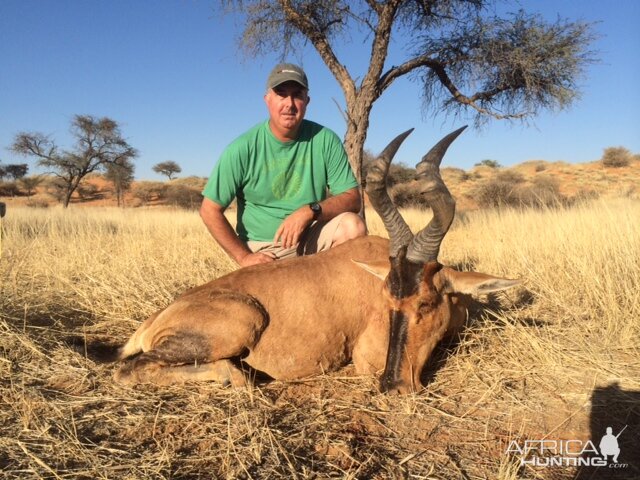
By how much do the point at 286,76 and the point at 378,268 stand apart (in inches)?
95.9

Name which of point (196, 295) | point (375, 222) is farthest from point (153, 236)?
point (196, 295)

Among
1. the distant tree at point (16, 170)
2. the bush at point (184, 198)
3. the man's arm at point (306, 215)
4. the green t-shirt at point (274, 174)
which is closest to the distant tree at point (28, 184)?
the distant tree at point (16, 170)

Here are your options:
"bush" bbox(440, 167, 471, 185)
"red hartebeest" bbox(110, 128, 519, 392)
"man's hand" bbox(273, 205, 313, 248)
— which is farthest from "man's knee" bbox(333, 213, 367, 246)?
"bush" bbox(440, 167, 471, 185)

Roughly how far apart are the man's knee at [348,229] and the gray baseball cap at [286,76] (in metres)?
1.53

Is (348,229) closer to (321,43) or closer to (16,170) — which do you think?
(321,43)

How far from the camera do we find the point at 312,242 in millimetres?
5305

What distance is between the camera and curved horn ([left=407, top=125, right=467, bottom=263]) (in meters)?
3.48

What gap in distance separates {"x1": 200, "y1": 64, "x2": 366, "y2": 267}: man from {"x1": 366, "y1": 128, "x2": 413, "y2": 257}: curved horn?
3.36 ft

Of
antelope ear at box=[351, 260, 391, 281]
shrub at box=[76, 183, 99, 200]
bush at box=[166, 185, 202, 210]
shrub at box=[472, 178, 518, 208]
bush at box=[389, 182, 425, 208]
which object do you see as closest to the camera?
antelope ear at box=[351, 260, 391, 281]

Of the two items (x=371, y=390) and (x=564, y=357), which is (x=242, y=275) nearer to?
(x=371, y=390)

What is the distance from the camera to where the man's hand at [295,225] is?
15.7 feet

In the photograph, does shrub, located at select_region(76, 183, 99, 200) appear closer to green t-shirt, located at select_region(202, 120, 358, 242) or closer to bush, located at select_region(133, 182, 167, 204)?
bush, located at select_region(133, 182, 167, 204)

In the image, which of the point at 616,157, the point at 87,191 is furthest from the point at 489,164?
the point at 87,191

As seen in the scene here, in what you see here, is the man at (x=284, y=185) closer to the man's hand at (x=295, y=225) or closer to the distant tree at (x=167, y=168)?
the man's hand at (x=295, y=225)
